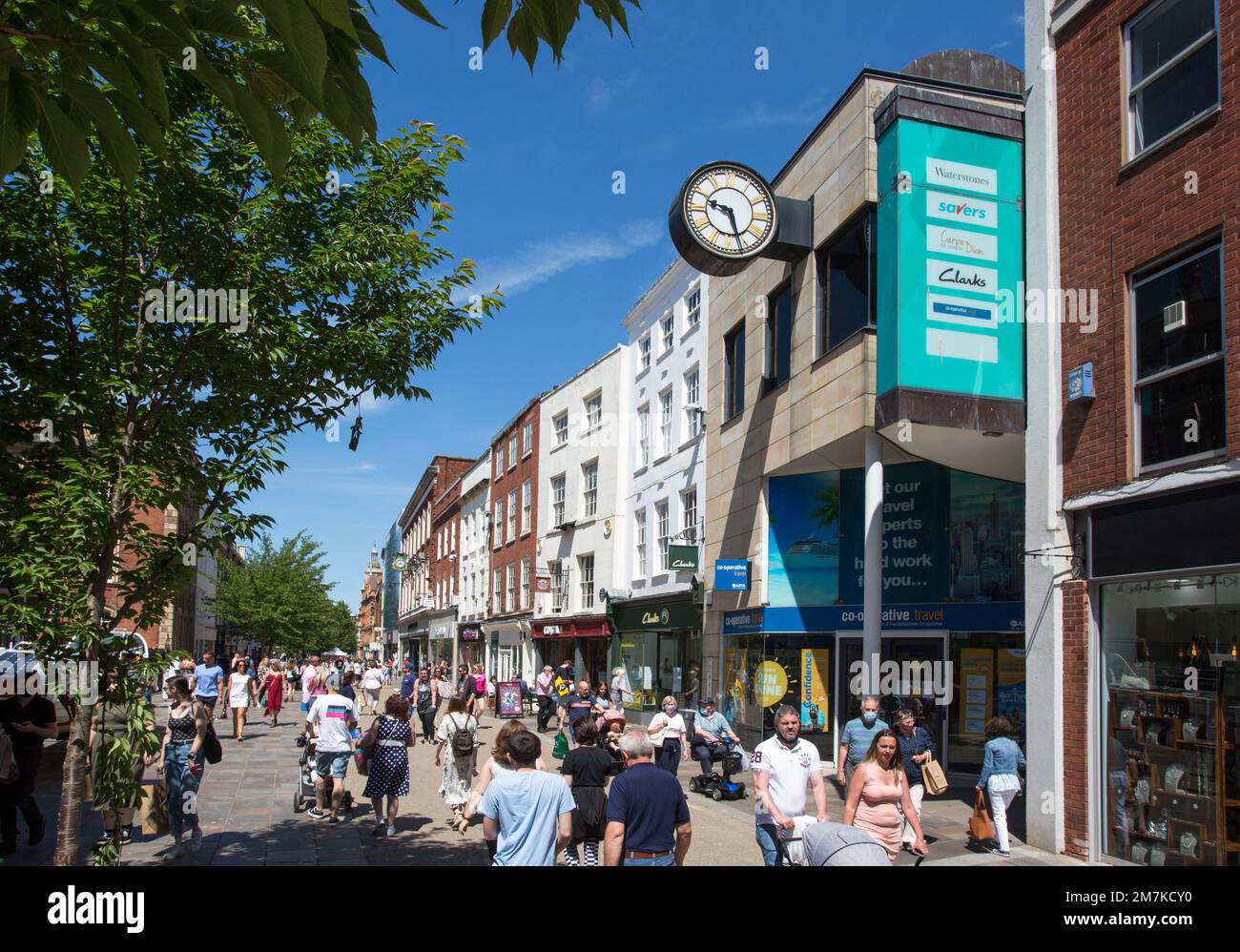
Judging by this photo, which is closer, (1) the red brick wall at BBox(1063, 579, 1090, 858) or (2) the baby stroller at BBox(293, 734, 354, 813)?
(1) the red brick wall at BBox(1063, 579, 1090, 858)

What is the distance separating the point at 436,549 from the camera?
6844cm

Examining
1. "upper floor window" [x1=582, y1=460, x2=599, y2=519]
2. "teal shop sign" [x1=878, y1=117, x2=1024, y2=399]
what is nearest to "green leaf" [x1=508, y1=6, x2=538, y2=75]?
"teal shop sign" [x1=878, y1=117, x2=1024, y2=399]

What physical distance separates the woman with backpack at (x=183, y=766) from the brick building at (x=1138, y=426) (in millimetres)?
9268

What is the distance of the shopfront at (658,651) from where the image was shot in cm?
2573

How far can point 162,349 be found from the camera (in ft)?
23.4

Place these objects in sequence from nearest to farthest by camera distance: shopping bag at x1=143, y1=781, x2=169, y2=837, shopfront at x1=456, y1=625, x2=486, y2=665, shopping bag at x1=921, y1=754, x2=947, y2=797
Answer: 1. shopping bag at x1=143, y1=781, x2=169, y2=837
2. shopping bag at x1=921, y1=754, x2=947, y2=797
3. shopfront at x1=456, y1=625, x2=486, y2=665

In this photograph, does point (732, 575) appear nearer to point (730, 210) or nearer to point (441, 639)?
point (730, 210)

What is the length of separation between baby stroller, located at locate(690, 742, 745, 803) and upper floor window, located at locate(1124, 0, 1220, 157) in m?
9.83

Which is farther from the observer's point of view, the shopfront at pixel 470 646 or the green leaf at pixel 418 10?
the shopfront at pixel 470 646

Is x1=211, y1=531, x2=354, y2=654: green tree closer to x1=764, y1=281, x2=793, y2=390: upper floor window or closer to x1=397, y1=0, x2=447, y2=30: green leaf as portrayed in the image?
x1=764, y1=281, x2=793, y2=390: upper floor window

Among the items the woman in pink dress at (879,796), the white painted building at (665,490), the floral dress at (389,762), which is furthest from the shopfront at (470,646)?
the woman in pink dress at (879,796)

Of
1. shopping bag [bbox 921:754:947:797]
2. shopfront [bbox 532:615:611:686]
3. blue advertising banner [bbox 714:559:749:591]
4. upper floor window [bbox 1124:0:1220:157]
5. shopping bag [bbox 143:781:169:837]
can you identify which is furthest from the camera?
shopfront [bbox 532:615:611:686]

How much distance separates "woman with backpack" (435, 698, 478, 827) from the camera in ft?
41.2

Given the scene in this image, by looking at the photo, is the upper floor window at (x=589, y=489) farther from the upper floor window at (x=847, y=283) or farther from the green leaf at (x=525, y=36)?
the green leaf at (x=525, y=36)
